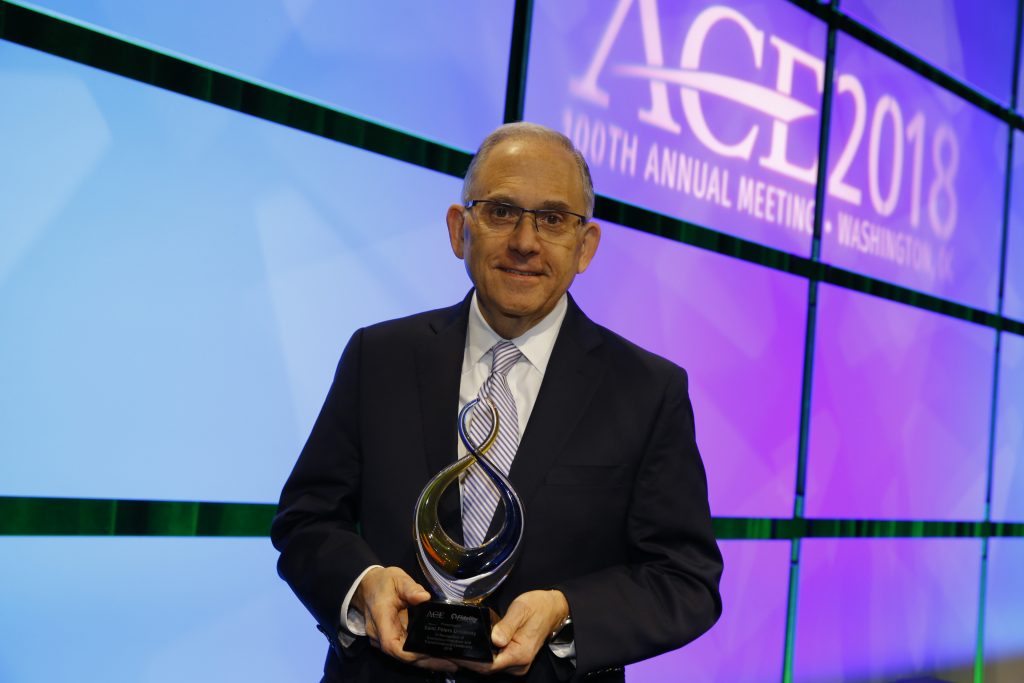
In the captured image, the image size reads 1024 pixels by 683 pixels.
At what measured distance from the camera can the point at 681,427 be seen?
162 cm

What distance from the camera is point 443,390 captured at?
1595 mm

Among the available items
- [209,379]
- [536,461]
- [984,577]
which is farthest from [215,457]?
[984,577]

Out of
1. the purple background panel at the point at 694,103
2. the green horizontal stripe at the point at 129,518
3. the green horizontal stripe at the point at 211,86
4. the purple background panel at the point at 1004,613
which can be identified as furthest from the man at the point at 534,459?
the purple background panel at the point at 1004,613

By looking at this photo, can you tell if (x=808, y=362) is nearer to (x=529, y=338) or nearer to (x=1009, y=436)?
(x=1009, y=436)

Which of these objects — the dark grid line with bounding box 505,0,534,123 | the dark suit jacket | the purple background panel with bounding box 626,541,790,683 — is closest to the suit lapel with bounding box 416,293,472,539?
the dark suit jacket

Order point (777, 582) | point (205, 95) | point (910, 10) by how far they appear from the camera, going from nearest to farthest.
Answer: point (205, 95)
point (777, 582)
point (910, 10)

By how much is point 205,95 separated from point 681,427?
55.9 inches

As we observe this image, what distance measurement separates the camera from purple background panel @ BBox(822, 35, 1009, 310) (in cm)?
387

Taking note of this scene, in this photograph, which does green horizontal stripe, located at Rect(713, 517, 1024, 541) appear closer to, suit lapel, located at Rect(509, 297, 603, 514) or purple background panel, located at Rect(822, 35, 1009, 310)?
purple background panel, located at Rect(822, 35, 1009, 310)

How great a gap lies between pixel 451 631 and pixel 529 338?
1.83 feet

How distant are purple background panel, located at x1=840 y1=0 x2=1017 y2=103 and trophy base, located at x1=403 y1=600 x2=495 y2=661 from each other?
11.4 feet

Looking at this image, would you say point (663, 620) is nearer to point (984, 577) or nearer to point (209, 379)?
point (209, 379)

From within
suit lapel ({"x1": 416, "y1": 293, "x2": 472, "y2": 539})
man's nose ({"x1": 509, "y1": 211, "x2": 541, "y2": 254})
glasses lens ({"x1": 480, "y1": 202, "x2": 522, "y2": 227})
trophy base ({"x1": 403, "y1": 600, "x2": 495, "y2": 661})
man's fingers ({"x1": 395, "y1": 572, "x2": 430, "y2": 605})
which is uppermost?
glasses lens ({"x1": 480, "y1": 202, "x2": 522, "y2": 227})

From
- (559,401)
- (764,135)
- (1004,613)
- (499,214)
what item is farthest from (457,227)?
(1004,613)
